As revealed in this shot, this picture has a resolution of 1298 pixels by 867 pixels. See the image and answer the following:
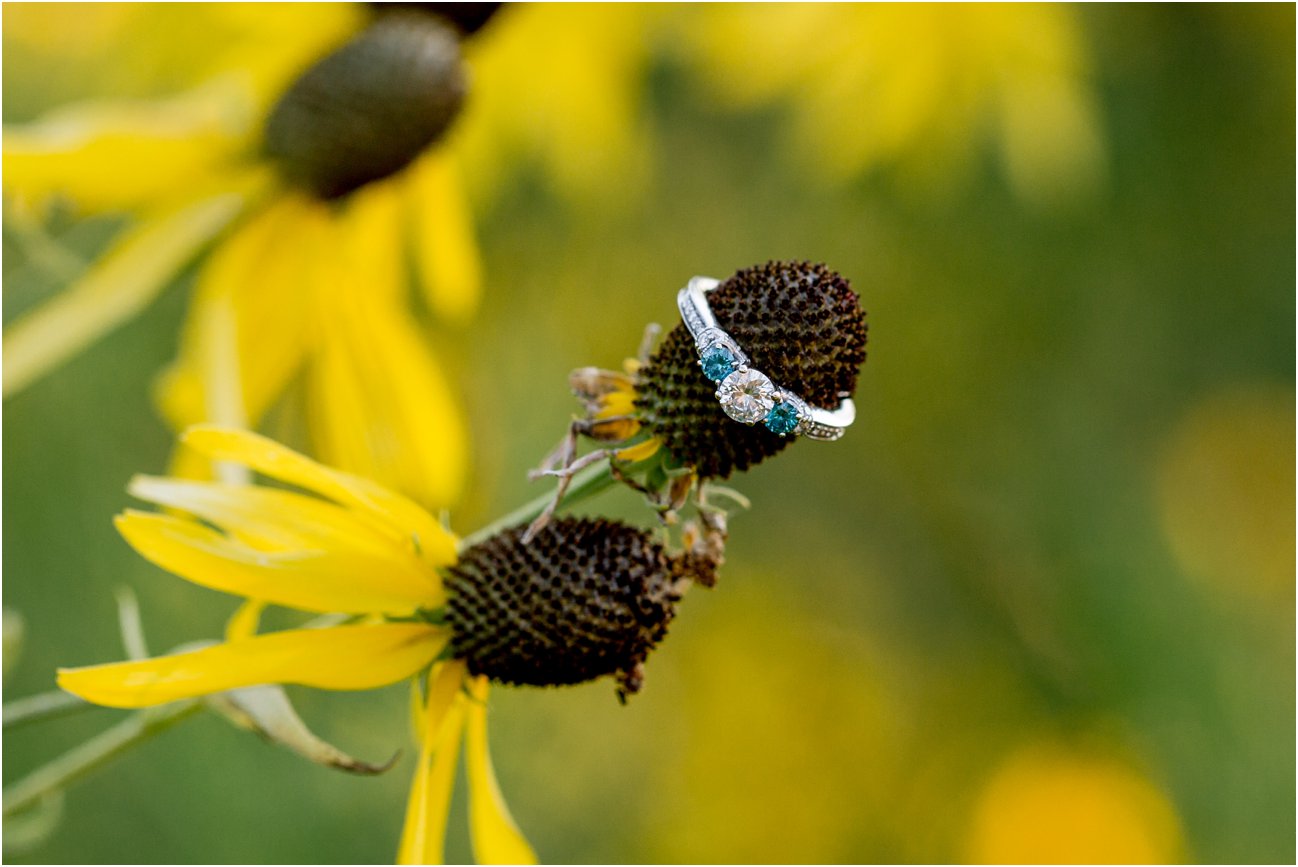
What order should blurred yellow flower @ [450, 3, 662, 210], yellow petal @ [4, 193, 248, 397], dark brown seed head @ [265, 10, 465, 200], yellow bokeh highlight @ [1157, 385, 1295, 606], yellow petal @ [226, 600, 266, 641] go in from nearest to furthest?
yellow petal @ [226, 600, 266, 641] < yellow petal @ [4, 193, 248, 397] < dark brown seed head @ [265, 10, 465, 200] < blurred yellow flower @ [450, 3, 662, 210] < yellow bokeh highlight @ [1157, 385, 1295, 606]

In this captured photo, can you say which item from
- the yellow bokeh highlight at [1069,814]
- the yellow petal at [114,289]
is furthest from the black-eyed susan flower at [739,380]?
the yellow bokeh highlight at [1069,814]

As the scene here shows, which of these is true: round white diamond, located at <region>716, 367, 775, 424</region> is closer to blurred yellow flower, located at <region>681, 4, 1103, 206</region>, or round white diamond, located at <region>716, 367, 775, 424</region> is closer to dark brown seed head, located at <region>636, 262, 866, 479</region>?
dark brown seed head, located at <region>636, 262, 866, 479</region>

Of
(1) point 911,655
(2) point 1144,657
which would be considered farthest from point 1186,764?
(1) point 911,655

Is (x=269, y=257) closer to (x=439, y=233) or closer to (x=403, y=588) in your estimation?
(x=439, y=233)

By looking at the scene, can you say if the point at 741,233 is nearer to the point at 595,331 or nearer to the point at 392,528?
the point at 595,331

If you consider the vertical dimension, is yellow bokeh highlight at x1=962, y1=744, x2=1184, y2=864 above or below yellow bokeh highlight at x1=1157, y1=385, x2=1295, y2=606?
below

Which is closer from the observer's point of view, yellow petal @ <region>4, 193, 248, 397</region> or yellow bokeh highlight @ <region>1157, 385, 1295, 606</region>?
yellow petal @ <region>4, 193, 248, 397</region>

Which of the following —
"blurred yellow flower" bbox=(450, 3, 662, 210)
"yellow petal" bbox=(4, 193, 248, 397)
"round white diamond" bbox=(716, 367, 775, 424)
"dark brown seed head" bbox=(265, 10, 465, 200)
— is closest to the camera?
"round white diamond" bbox=(716, 367, 775, 424)

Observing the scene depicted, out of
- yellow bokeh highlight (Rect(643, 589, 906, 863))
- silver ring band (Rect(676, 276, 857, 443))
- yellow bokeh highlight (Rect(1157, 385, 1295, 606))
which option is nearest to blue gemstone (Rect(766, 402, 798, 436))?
silver ring band (Rect(676, 276, 857, 443))
